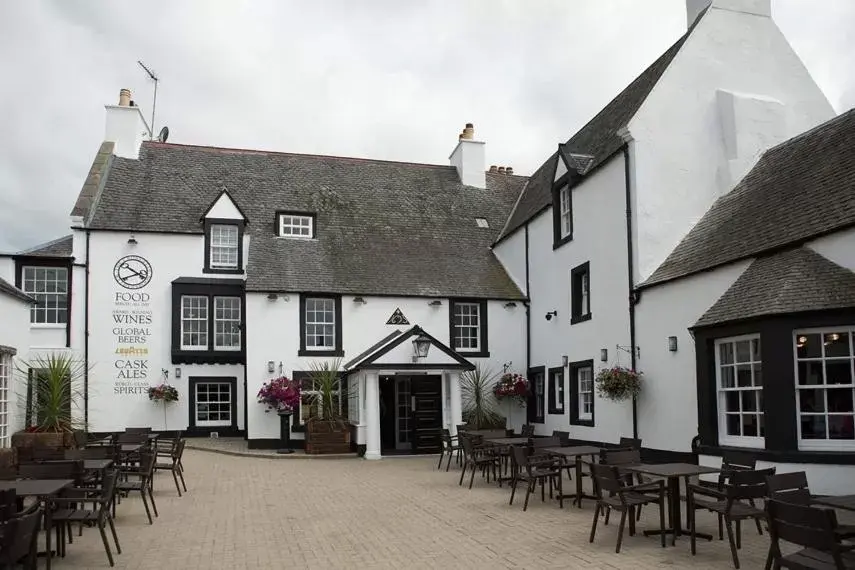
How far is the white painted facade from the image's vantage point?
1516cm

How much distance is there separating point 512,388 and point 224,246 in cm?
921

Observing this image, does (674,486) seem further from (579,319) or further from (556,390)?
(556,390)

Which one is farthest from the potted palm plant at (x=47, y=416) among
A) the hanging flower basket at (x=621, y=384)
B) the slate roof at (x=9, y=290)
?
the hanging flower basket at (x=621, y=384)

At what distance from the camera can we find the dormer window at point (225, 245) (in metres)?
22.0

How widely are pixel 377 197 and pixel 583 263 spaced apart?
8.90 m

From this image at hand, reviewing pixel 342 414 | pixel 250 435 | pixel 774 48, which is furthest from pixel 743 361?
pixel 250 435

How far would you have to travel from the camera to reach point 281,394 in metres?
19.4

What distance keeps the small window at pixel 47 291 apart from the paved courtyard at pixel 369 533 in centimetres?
857

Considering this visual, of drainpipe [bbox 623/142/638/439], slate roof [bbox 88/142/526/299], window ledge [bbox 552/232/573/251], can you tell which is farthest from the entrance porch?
drainpipe [bbox 623/142/638/439]

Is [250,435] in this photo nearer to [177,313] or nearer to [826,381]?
[177,313]

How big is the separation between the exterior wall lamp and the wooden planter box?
110 inches

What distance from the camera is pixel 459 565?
773cm

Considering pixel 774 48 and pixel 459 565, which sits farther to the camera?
pixel 774 48

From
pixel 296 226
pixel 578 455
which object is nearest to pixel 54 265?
pixel 296 226
